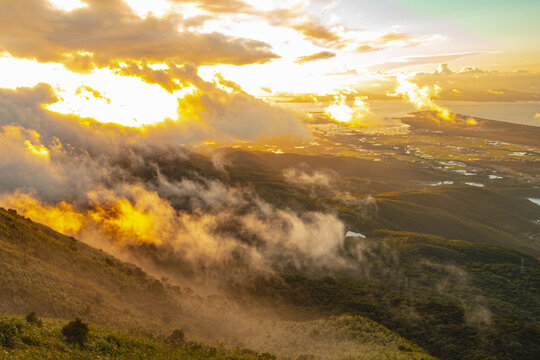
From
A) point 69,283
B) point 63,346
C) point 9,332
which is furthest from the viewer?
point 69,283

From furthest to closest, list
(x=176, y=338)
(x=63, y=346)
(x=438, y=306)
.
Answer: (x=438, y=306)
(x=176, y=338)
(x=63, y=346)

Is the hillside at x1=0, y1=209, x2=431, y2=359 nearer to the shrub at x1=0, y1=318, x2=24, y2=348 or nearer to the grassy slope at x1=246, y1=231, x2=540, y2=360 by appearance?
the shrub at x1=0, y1=318, x2=24, y2=348

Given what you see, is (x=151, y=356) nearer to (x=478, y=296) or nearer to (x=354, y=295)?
(x=354, y=295)

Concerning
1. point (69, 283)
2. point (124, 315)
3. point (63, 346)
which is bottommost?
point (124, 315)

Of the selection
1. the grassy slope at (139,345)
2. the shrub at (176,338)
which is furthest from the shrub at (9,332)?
the shrub at (176,338)

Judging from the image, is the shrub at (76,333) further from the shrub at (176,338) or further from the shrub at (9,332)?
the shrub at (176,338)

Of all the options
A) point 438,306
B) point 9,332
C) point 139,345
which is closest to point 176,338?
point 139,345

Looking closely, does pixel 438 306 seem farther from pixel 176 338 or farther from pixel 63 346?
pixel 63 346

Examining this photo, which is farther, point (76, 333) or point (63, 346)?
point (76, 333)

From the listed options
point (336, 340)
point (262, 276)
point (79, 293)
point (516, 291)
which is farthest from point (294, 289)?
point (516, 291)
